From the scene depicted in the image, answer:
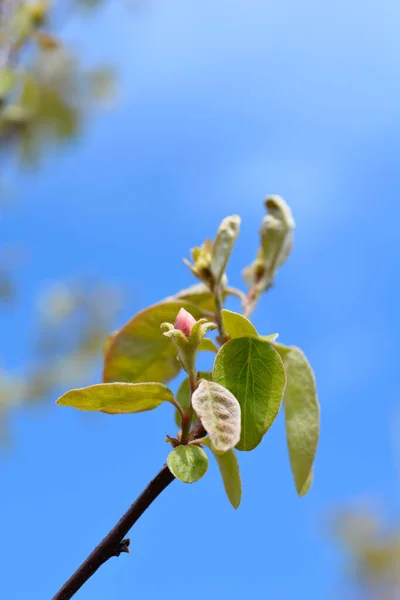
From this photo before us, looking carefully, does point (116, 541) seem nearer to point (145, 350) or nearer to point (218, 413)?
point (218, 413)

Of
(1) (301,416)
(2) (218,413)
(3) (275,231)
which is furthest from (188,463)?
(3) (275,231)

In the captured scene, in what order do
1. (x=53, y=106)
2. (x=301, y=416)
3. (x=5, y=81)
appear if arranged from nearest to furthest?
(x=301, y=416) < (x=5, y=81) < (x=53, y=106)

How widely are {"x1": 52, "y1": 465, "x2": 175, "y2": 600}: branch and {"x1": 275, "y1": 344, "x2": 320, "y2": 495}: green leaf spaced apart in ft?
0.45

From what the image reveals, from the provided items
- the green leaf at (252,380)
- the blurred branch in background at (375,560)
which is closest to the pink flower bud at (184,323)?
the green leaf at (252,380)

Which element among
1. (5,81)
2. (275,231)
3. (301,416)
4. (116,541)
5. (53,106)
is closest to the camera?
(116,541)

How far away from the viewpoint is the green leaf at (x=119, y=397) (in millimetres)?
438

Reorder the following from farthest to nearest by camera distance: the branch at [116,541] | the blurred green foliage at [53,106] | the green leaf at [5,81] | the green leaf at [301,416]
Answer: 1. the blurred green foliage at [53,106]
2. the green leaf at [5,81]
3. the green leaf at [301,416]
4. the branch at [116,541]

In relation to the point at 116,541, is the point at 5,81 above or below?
above

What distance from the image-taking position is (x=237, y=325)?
0.48 meters

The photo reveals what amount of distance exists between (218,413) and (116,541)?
0.31 ft

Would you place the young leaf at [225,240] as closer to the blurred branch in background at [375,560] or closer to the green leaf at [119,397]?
the green leaf at [119,397]

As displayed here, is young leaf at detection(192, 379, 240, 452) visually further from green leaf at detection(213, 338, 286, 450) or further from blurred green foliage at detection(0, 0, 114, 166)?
blurred green foliage at detection(0, 0, 114, 166)

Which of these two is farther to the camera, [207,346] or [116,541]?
[207,346]

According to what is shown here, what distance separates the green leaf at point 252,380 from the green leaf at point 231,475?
0.10 feet
